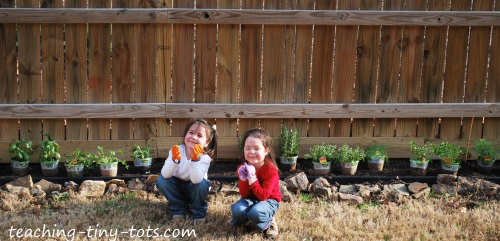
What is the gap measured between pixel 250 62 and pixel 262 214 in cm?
205

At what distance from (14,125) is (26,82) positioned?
1.50 feet

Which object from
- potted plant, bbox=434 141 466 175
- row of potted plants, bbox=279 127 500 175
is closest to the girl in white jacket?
row of potted plants, bbox=279 127 500 175

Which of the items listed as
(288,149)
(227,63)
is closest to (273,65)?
(227,63)

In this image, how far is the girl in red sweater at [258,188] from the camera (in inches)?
176

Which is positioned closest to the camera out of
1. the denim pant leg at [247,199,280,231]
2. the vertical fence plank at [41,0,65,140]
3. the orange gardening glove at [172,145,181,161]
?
the denim pant leg at [247,199,280,231]

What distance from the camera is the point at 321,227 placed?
4.67 metres

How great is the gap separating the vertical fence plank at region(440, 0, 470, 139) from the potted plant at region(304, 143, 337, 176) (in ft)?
4.38

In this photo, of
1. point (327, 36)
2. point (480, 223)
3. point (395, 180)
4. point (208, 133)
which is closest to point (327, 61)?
point (327, 36)

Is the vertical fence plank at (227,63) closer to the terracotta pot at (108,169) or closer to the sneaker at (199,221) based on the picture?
the terracotta pot at (108,169)

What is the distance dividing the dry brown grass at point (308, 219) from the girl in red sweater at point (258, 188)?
0.37 feet

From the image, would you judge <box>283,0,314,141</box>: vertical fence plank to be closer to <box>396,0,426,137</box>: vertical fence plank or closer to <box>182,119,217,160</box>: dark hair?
<box>396,0,426,137</box>: vertical fence plank

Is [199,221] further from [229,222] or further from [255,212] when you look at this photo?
[255,212]

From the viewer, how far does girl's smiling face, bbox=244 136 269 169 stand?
4.57m

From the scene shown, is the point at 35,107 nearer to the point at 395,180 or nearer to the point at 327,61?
the point at 327,61
